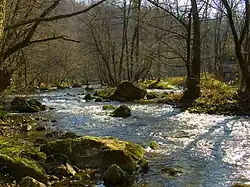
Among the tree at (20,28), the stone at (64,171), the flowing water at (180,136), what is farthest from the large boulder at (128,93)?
the stone at (64,171)

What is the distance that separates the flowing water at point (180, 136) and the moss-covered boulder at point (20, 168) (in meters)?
2.08

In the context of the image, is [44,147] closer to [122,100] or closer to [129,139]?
[129,139]

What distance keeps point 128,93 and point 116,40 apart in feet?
54.2

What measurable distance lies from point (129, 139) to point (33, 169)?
17.0 feet

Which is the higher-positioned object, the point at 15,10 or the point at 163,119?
the point at 15,10

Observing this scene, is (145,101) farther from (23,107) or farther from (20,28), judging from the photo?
(20,28)

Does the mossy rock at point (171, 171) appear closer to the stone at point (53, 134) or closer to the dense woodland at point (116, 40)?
the dense woodland at point (116, 40)

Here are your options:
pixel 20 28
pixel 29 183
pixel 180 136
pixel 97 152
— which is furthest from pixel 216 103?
pixel 29 183

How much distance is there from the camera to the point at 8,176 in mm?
7375

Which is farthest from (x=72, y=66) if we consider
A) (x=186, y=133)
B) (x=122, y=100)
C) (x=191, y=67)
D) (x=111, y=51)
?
(x=186, y=133)

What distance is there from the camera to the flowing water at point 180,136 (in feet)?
27.4

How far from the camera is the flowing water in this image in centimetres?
834

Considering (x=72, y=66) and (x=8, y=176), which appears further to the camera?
(x=72, y=66)

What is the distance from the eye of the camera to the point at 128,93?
2633cm
